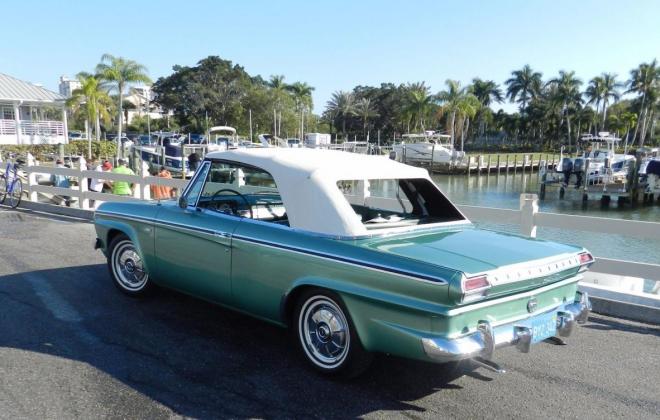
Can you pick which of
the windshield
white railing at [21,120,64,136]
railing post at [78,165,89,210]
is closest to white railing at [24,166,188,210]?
railing post at [78,165,89,210]

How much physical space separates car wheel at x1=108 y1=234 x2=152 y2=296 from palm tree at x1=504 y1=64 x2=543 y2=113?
86442mm

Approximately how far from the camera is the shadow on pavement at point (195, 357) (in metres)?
3.67

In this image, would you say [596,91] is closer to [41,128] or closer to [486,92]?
[486,92]

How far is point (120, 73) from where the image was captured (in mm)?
39562

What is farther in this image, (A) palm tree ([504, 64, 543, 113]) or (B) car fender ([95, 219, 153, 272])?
(A) palm tree ([504, 64, 543, 113])

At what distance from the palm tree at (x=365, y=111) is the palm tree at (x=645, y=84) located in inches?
1472

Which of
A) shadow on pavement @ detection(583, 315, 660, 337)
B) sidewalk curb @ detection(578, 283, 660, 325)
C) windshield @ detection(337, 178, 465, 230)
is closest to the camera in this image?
windshield @ detection(337, 178, 465, 230)

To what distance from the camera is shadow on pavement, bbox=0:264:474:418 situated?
3.67 m

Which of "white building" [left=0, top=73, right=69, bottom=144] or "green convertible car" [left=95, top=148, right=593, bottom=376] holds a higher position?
"white building" [left=0, top=73, right=69, bottom=144]

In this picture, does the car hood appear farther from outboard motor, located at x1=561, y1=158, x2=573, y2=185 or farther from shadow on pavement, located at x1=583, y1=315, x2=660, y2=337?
outboard motor, located at x1=561, y1=158, x2=573, y2=185

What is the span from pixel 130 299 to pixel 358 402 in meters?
3.14

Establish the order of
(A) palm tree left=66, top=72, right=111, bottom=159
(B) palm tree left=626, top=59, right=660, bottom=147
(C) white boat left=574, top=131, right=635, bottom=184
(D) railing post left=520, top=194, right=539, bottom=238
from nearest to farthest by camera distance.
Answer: (D) railing post left=520, top=194, right=539, bottom=238
(A) palm tree left=66, top=72, right=111, bottom=159
(C) white boat left=574, top=131, right=635, bottom=184
(B) palm tree left=626, top=59, right=660, bottom=147

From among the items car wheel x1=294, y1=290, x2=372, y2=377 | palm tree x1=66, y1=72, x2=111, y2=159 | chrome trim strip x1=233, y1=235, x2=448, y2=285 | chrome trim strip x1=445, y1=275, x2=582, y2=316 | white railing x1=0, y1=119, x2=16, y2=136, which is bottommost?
car wheel x1=294, y1=290, x2=372, y2=377

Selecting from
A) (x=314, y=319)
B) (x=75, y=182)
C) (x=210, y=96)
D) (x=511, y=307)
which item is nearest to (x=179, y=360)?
(x=314, y=319)
